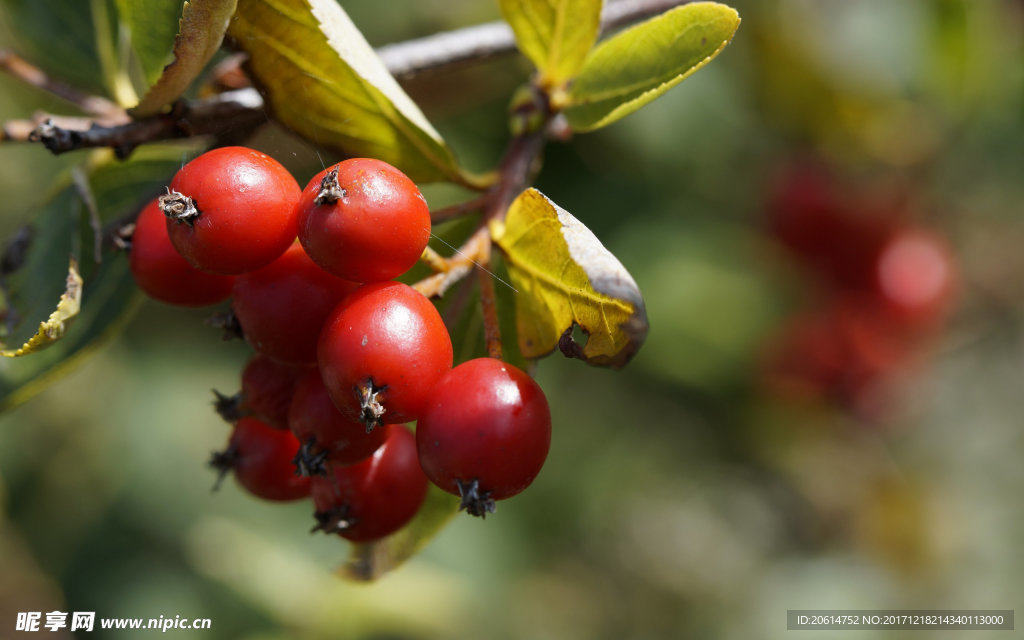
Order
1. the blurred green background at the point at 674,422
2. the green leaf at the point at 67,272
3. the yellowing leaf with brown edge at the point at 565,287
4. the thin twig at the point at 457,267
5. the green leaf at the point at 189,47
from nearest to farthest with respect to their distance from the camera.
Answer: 1. the yellowing leaf with brown edge at the point at 565,287
2. the green leaf at the point at 189,47
3. the thin twig at the point at 457,267
4. the green leaf at the point at 67,272
5. the blurred green background at the point at 674,422

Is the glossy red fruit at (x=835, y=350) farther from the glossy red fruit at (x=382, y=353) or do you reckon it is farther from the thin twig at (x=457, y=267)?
the glossy red fruit at (x=382, y=353)

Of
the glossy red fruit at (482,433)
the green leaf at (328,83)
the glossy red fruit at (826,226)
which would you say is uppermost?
the glossy red fruit at (826,226)

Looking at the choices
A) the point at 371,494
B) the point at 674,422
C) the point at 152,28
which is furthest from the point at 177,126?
the point at 674,422

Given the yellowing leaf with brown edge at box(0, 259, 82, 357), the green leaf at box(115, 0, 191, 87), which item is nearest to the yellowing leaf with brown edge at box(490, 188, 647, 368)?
the green leaf at box(115, 0, 191, 87)

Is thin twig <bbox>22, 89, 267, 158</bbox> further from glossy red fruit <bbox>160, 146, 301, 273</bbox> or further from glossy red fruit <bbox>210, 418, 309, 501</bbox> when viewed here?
glossy red fruit <bbox>210, 418, 309, 501</bbox>

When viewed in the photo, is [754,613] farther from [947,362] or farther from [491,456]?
[491,456]

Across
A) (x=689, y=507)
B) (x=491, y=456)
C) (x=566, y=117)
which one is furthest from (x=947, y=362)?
(x=491, y=456)

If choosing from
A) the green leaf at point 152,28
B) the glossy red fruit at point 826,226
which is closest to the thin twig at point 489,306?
the green leaf at point 152,28
